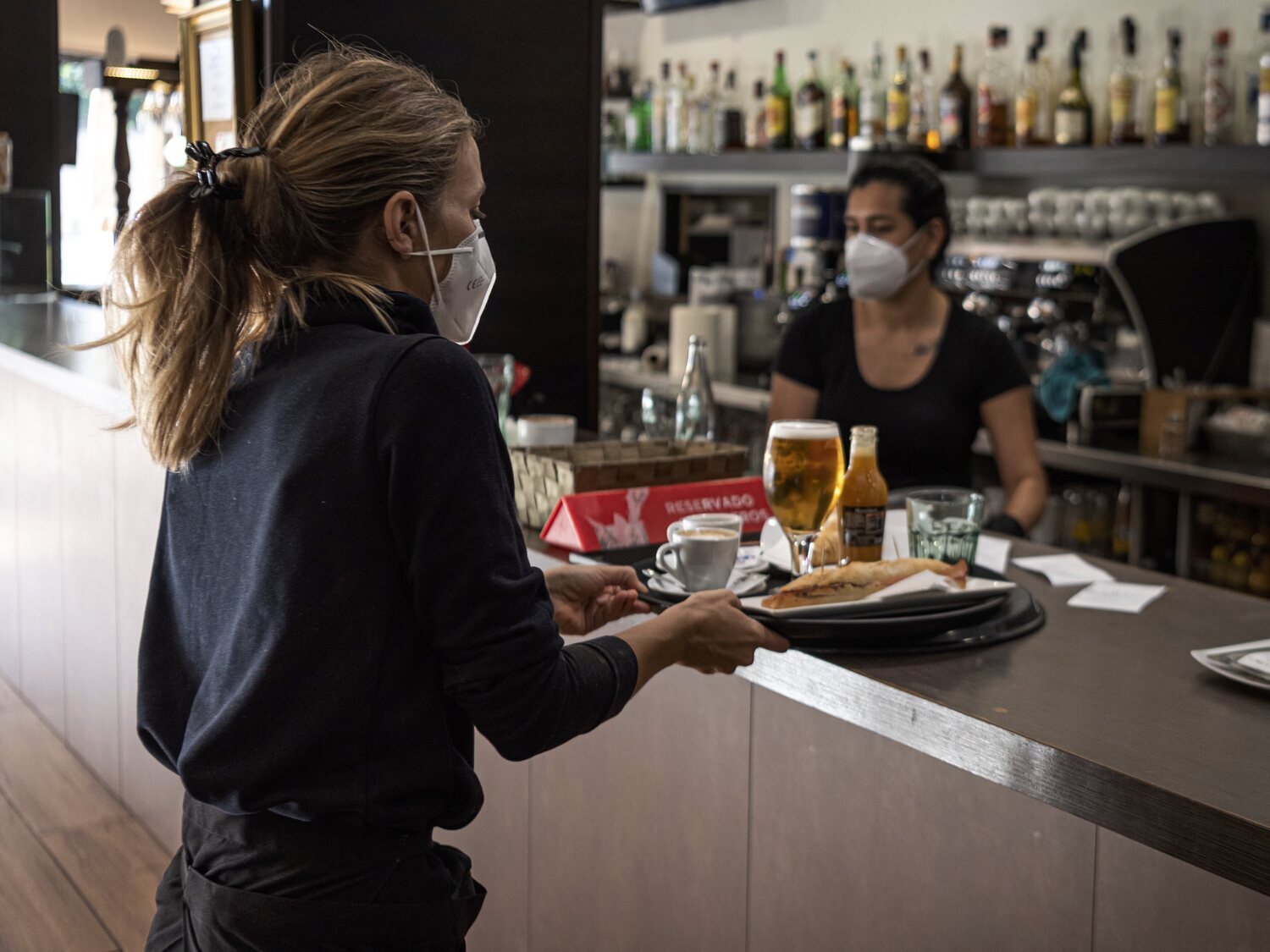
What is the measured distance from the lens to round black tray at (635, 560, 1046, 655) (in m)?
1.60

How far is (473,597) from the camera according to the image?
118cm

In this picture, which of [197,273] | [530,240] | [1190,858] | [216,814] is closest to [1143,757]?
[1190,858]

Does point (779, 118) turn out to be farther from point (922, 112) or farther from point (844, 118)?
point (922, 112)

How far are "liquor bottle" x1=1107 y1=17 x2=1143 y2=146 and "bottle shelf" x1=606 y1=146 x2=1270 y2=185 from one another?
113 millimetres

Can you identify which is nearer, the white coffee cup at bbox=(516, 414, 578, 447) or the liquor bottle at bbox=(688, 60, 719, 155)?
the white coffee cup at bbox=(516, 414, 578, 447)

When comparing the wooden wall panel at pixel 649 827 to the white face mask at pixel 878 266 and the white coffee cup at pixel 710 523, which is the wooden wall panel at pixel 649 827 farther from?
the white face mask at pixel 878 266

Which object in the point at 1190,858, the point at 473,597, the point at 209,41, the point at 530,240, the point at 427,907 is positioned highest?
the point at 209,41

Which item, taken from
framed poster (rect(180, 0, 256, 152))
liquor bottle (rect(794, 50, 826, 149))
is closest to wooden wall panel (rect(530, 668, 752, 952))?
framed poster (rect(180, 0, 256, 152))

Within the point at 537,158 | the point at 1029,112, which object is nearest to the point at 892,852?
the point at 537,158

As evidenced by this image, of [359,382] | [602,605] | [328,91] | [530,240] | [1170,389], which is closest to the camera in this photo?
[359,382]

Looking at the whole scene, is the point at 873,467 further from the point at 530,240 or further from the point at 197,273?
the point at 530,240

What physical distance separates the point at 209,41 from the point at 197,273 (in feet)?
6.35

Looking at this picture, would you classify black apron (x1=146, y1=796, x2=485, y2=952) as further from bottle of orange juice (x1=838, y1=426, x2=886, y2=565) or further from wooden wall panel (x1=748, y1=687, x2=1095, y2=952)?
bottle of orange juice (x1=838, y1=426, x2=886, y2=565)

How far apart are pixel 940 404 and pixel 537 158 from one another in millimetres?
1034
